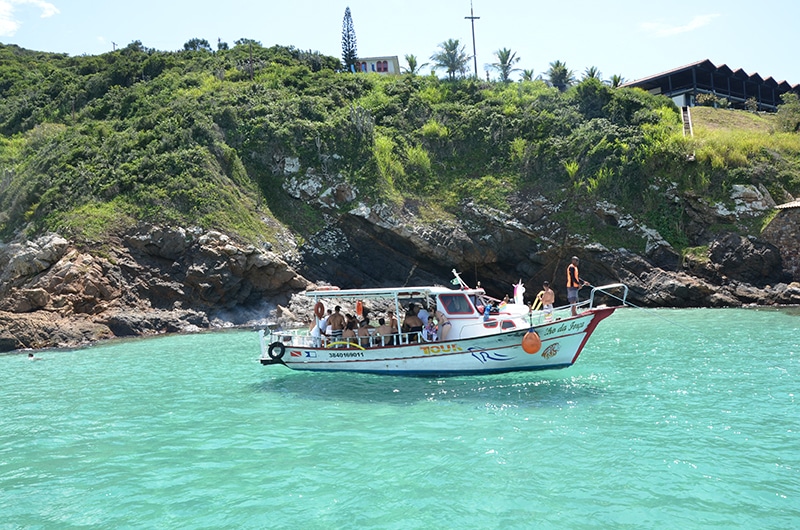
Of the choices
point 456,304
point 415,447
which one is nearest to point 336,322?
point 456,304

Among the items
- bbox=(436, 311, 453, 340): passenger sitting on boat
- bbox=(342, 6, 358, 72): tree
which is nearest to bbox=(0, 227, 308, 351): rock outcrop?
bbox=(436, 311, 453, 340): passenger sitting on boat

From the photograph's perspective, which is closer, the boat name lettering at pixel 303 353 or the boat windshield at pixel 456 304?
the boat windshield at pixel 456 304

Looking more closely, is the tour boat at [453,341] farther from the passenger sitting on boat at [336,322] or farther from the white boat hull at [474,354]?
the passenger sitting on boat at [336,322]

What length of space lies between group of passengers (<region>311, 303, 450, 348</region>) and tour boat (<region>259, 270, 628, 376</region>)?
0.14 ft

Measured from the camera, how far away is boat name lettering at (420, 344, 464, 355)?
663 inches

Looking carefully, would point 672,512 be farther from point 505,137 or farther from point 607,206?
point 505,137

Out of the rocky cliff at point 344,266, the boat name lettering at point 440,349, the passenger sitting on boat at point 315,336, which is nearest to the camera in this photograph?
the boat name lettering at point 440,349

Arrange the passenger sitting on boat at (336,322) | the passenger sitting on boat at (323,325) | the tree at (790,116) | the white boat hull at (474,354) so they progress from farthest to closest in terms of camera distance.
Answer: the tree at (790,116)
the passenger sitting on boat at (323,325)
the passenger sitting on boat at (336,322)
the white boat hull at (474,354)

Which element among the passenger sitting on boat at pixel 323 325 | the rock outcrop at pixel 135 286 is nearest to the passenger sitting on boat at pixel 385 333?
the passenger sitting on boat at pixel 323 325

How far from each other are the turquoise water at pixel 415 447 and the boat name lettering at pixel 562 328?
141 cm

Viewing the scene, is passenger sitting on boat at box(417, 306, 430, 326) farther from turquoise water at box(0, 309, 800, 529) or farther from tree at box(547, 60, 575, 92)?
tree at box(547, 60, 575, 92)

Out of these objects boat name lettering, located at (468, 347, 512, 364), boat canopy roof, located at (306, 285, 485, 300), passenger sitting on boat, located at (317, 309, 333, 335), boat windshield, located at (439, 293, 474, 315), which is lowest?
boat name lettering, located at (468, 347, 512, 364)

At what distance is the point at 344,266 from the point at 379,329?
19633 mm

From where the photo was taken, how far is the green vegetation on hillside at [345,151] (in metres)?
36.3
